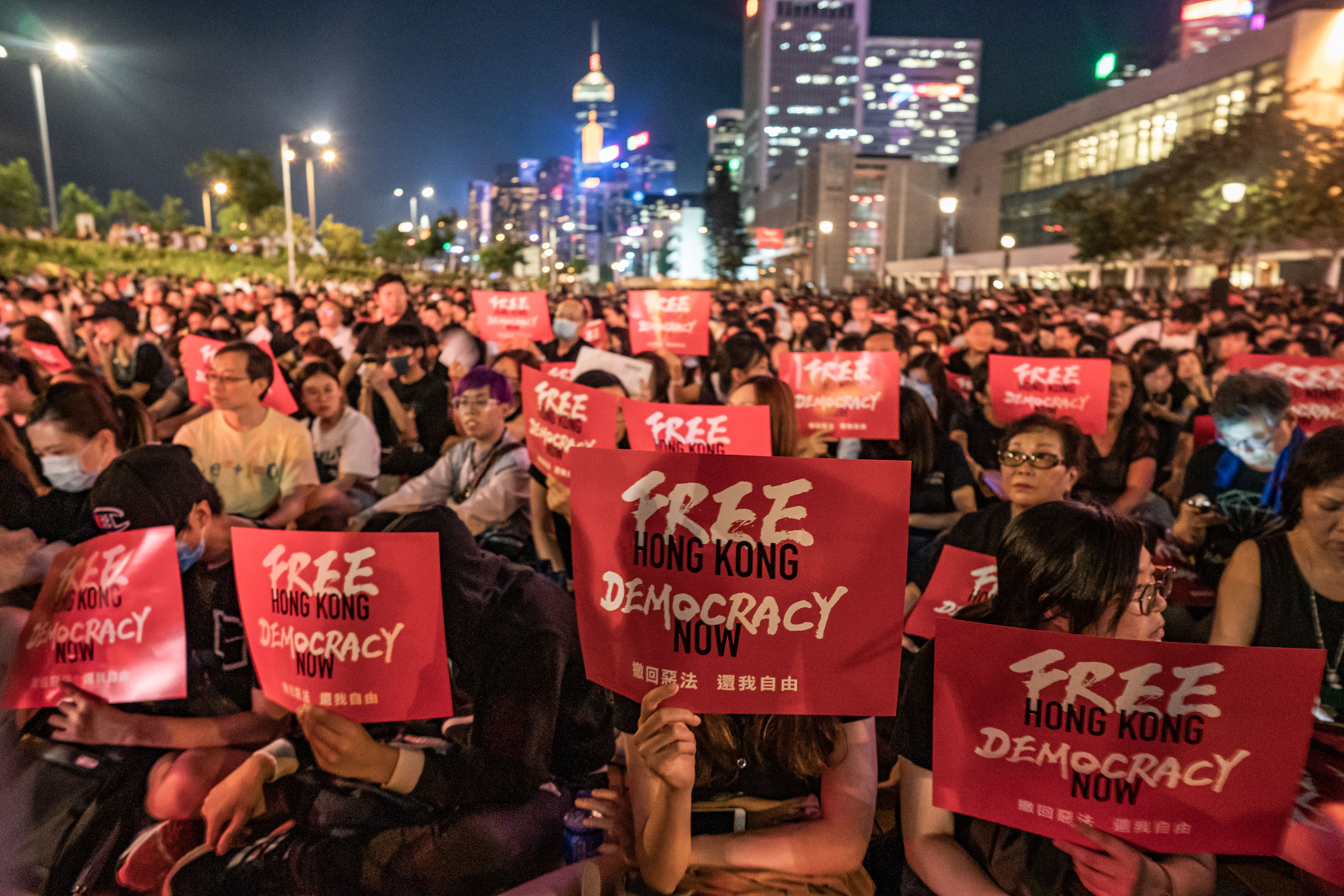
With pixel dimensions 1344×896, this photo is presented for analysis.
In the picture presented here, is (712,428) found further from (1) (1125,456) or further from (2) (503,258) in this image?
(2) (503,258)

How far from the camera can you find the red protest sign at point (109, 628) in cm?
284

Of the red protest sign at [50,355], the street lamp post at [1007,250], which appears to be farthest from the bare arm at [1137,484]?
the street lamp post at [1007,250]

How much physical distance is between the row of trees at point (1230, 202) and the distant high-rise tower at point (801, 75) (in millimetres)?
143320

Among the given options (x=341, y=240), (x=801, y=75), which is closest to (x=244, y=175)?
(x=341, y=240)

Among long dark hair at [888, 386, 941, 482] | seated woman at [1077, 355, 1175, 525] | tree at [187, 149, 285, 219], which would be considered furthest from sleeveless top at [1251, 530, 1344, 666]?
tree at [187, 149, 285, 219]

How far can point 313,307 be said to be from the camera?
Result: 15.0 metres

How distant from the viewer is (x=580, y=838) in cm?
265

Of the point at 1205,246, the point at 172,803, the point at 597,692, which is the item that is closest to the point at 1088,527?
the point at 597,692

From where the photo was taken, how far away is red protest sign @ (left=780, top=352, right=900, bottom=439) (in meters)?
6.09

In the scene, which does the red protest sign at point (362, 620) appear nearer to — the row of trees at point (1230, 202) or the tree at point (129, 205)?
the row of trees at point (1230, 202)

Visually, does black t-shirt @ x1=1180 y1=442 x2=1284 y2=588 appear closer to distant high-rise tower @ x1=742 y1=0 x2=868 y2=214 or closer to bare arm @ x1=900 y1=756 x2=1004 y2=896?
bare arm @ x1=900 y1=756 x2=1004 y2=896

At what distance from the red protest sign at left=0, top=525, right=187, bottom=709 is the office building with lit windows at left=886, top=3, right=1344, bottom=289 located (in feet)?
96.6

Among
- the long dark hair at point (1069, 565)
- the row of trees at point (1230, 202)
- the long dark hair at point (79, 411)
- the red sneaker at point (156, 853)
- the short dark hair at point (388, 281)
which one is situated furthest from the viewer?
the row of trees at point (1230, 202)

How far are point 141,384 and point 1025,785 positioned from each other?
986 centimetres
